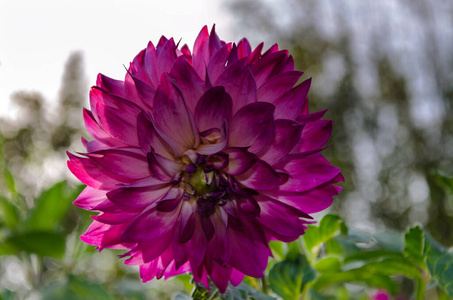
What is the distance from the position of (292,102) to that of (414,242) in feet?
1.06

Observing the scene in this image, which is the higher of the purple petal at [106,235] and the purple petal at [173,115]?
the purple petal at [173,115]

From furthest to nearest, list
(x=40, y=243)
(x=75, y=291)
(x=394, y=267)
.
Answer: (x=40, y=243)
(x=75, y=291)
(x=394, y=267)

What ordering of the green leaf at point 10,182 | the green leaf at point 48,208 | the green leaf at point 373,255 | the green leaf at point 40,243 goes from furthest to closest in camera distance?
the green leaf at point 10,182, the green leaf at point 48,208, the green leaf at point 40,243, the green leaf at point 373,255

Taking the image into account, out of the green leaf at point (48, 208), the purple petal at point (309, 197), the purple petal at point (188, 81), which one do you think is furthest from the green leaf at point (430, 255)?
the green leaf at point (48, 208)

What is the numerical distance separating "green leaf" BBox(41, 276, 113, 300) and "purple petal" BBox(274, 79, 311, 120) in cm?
55

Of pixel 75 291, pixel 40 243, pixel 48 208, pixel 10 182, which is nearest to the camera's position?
pixel 75 291

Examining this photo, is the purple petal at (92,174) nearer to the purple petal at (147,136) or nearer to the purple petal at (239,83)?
the purple petal at (147,136)

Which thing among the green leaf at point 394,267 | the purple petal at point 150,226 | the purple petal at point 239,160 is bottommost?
the green leaf at point 394,267

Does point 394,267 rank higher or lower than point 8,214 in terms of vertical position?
higher

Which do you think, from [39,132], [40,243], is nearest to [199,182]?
[40,243]

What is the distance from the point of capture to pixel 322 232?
25.7 inches

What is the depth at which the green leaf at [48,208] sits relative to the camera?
114 centimetres

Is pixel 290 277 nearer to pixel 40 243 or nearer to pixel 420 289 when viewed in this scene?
pixel 420 289

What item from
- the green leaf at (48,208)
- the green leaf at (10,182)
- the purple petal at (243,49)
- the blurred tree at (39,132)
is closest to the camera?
the purple petal at (243,49)
